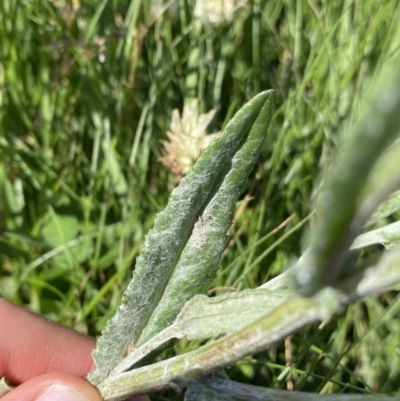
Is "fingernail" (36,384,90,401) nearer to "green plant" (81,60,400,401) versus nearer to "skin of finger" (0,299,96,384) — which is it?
"green plant" (81,60,400,401)

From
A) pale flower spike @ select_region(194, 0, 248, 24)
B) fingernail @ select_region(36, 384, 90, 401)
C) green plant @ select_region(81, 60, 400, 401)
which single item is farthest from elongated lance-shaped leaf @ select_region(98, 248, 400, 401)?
pale flower spike @ select_region(194, 0, 248, 24)

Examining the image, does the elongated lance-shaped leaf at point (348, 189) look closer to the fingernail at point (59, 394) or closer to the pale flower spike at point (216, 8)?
the fingernail at point (59, 394)

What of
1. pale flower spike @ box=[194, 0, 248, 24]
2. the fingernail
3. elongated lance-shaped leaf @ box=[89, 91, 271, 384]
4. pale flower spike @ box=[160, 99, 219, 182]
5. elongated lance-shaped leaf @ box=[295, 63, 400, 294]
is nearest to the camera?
elongated lance-shaped leaf @ box=[295, 63, 400, 294]

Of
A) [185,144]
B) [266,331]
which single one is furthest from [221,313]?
[185,144]

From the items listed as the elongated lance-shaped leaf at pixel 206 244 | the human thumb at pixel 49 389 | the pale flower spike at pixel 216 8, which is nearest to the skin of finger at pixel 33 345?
the human thumb at pixel 49 389

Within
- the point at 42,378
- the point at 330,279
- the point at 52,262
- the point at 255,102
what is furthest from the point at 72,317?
the point at 330,279

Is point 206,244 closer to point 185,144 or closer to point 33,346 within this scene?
point 185,144
